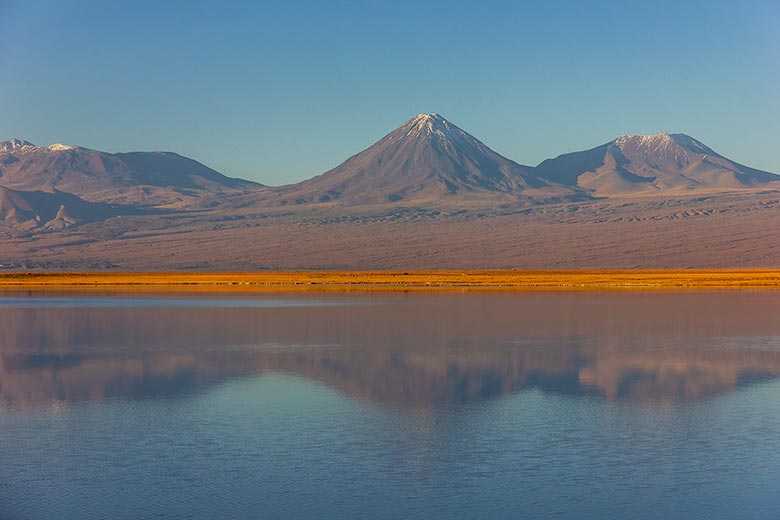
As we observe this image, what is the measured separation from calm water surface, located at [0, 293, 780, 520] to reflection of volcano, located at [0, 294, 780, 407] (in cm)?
12

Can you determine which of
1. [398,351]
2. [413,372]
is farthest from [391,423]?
[398,351]

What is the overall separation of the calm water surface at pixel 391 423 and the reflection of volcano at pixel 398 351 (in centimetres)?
12

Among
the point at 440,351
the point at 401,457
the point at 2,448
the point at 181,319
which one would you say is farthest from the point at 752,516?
the point at 181,319

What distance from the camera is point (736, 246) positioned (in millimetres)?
135875

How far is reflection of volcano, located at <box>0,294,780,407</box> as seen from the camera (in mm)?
19891

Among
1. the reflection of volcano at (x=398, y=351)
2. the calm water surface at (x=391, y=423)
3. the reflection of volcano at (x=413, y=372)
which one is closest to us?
the calm water surface at (x=391, y=423)

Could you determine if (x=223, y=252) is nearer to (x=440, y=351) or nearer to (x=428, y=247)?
(x=428, y=247)

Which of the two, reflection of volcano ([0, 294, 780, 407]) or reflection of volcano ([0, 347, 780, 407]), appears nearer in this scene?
reflection of volcano ([0, 347, 780, 407])

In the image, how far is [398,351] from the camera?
84.1ft

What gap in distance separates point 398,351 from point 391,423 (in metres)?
9.57

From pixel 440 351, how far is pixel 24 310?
82.0 feet

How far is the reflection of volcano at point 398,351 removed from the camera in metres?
19.9

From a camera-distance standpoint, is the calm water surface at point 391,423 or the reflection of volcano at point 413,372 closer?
the calm water surface at point 391,423

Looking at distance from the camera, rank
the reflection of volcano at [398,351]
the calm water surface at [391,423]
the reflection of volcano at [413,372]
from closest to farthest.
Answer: the calm water surface at [391,423] → the reflection of volcano at [413,372] → the reflection of volcano at [398,351]
